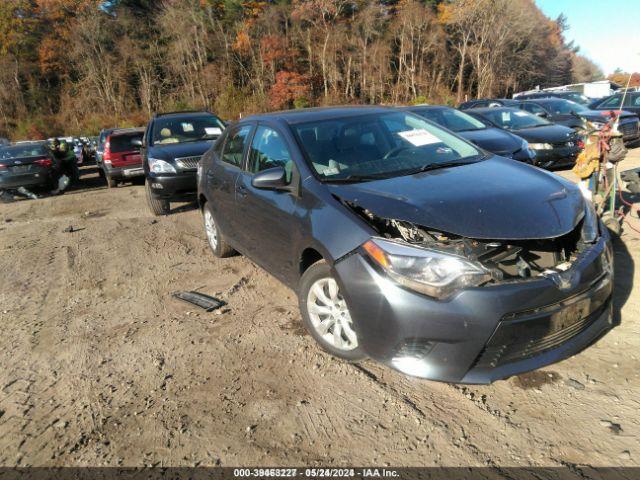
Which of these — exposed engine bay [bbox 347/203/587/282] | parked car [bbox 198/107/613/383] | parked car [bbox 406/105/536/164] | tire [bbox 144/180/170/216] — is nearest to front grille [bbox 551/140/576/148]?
parked car [bbox 406/105/536/164]

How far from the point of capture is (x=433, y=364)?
8.61ft

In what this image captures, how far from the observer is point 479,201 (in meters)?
2.98

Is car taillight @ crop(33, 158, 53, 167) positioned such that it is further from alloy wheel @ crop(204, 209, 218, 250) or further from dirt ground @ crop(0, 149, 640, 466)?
dirt ground @ crop(0, 149, 640, 466)

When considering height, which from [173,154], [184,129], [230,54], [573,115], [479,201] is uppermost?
[230,54]

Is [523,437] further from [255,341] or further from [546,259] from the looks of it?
[255,341]

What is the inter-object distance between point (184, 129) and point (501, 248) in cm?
797

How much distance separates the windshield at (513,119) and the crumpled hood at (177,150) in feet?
19.9

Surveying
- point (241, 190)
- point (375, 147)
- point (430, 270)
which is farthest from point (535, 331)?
point (241, 190)

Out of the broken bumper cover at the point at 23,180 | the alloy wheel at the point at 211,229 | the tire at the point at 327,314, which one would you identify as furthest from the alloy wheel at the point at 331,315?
the broken bumper cover at the point at 23,180

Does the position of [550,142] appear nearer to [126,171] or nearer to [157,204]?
[157,204]

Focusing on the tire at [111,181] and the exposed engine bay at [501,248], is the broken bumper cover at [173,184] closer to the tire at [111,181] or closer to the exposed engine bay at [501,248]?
the tire at [111,181]

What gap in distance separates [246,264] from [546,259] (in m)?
3.32

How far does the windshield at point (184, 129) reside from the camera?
925 cm

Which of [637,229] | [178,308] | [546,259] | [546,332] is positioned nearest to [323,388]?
[546,332]
